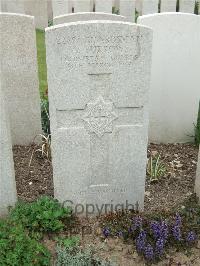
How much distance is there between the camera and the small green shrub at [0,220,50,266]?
137 inches

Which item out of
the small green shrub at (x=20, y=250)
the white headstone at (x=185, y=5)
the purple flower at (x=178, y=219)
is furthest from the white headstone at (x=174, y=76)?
the white headstone at (x=185, y=5)

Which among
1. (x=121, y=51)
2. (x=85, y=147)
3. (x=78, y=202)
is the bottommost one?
(x=78, y=202)

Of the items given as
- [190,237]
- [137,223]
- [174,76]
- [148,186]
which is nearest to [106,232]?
[137,223]

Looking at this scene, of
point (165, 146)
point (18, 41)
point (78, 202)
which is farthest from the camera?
point (165, 146)

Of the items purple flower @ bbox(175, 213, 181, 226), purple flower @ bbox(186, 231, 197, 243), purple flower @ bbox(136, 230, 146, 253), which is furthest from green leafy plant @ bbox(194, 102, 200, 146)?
purple flower @ bbox(136, 230, 146, 253)

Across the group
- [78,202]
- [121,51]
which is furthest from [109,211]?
[121,51]

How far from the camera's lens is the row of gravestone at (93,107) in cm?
346

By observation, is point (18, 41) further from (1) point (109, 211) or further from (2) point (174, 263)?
(2) point (174, 263)

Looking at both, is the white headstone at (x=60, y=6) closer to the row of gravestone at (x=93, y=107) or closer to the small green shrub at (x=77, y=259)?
the row of gravestone at (x=93, y=107)

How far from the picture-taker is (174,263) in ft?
12.2

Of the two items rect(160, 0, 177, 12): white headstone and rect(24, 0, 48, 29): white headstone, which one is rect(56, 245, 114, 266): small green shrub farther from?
rect(24, 0, 48, 29): white headstone

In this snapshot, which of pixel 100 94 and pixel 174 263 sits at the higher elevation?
pixel 100 94

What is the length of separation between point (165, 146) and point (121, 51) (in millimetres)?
2353

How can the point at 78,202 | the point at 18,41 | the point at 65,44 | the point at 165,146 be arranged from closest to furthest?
1. the point at 65,44
2. the point at 78,202
3. the point at 18,41
4. the point at 165,146
